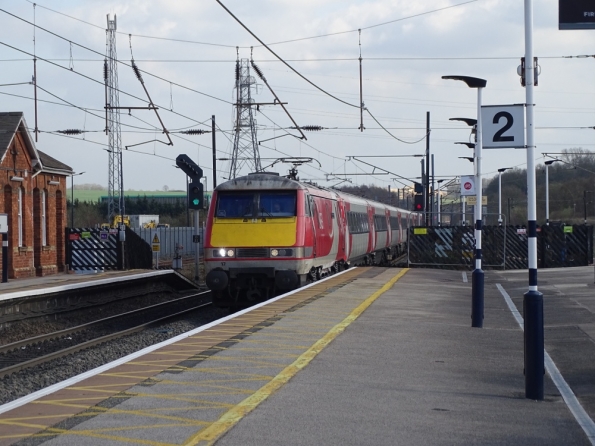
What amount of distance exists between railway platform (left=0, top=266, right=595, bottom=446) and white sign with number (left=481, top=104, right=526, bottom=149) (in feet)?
8.92

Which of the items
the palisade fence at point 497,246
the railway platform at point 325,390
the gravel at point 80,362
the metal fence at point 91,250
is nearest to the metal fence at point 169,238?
the metal fence at point 91,250

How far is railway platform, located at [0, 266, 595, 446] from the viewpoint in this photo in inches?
264

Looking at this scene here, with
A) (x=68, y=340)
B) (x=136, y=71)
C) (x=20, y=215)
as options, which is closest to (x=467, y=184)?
(x=136, y=71)

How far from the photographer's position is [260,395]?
789 centimetres

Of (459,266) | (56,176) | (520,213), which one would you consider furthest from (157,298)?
(520,213)

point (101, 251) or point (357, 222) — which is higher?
point (357, 222)

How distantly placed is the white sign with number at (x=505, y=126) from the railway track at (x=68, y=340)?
25.0 feet

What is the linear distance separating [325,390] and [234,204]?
38.1 ft

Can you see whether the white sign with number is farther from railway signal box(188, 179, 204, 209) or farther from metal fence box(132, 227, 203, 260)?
metal fence box(132, 227, 203, 260)

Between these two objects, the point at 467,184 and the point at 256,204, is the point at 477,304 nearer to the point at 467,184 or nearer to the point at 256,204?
the point at 256,204

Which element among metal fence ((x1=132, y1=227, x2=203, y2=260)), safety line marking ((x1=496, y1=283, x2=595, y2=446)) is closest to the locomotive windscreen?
safety line marking ((x1=496, y1=283, x2=595, y2=446))

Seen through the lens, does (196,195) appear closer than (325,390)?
No

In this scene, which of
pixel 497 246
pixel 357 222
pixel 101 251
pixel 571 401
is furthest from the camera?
pixel 101 251

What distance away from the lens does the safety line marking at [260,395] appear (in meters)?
6.44
